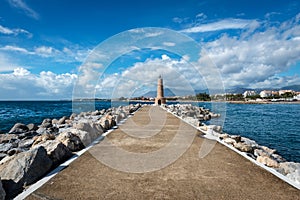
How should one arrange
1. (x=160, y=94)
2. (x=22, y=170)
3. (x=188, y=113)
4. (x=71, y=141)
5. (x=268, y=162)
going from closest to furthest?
(x=22, y=170) < (x=268, y=162) < (x=71, y=141) < (x=188, y=113) < (x=160, y=94)

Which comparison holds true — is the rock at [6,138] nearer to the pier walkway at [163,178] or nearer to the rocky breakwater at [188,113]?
the pier walkway at [163,178]

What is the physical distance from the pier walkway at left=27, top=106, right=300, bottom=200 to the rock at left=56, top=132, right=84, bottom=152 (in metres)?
0.39

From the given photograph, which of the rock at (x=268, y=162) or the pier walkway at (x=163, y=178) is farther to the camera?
the rock at (x=268, y=162)

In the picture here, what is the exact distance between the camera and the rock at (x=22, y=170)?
344 centimetres

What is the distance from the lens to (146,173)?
425 cm

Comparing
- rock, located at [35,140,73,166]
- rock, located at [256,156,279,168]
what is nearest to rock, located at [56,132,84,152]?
rock, located at [35,140,73,166]

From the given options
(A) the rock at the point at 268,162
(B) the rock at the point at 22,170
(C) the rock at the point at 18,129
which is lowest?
(C) the rock at the point at 18,129

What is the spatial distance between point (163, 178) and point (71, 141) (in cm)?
281

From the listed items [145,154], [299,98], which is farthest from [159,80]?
[299,98]

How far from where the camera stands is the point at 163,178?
401cm

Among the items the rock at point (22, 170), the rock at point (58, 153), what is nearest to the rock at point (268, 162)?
the rock at point (58, 153)

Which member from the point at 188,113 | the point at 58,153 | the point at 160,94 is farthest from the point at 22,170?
the point at 160,94

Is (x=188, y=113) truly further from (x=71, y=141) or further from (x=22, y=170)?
(x=22, y=170)

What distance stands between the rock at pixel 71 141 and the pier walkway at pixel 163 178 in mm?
393
